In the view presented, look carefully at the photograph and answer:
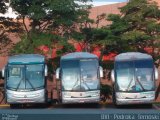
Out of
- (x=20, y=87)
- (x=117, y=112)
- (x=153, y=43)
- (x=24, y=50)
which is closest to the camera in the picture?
(x=117, y=112)

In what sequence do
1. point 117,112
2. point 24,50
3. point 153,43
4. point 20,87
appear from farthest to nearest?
point 153,43 → point 24,50 → point 20,87 → point 117,112

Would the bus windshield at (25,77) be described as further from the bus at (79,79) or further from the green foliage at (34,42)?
the green foliage at (34,42)

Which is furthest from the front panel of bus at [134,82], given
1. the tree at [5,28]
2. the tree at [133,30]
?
the tree at [5,28]

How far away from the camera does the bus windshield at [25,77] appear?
64.0 feet

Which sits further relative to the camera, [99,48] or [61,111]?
[99,48]

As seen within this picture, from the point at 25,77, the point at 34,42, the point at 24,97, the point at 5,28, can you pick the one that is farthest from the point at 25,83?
the point at 5,28

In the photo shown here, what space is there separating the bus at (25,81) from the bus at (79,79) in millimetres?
796

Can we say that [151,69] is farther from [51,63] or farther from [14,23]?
[14,23]

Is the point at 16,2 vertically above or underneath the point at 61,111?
above

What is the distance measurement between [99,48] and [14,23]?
4834mm

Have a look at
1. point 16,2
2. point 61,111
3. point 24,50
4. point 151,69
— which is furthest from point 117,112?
point 16,2

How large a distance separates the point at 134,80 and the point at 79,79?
2220 mm

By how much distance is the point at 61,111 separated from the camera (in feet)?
49.8

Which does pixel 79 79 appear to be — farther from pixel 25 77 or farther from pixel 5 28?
pixel 5 28
